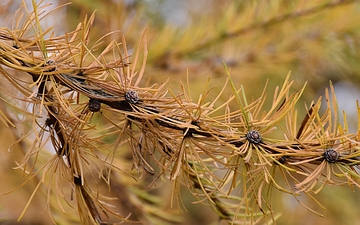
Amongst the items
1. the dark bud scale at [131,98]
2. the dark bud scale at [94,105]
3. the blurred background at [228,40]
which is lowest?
the dark bud scale at [94,105]

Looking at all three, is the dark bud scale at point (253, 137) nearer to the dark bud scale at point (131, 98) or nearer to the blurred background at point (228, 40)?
the dark bud scale at point (131, 98)

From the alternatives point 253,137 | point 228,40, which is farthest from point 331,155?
point 228,40

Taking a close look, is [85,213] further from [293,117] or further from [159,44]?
[159,44]

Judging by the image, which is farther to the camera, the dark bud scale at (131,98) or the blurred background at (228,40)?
the blurred background at (228,40)

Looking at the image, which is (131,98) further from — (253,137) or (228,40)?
(228,40)

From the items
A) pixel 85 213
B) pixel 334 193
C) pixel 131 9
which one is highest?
pixel 131 9

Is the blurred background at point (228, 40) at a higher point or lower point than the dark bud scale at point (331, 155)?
higher

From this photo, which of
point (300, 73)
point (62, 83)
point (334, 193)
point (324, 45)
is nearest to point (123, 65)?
point (62, 83)

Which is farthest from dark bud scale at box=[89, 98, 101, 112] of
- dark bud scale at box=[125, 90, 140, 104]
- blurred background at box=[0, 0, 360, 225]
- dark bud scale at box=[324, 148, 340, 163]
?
blurred background at box=[0, 0, 360, 225]

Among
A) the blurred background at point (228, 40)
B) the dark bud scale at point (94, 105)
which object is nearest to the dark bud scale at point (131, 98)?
the dark bud scale at point (94, 105)
